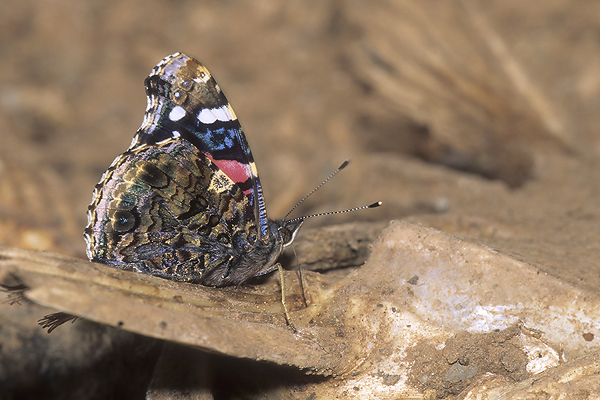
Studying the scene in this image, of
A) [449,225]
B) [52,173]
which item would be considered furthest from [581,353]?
[52,173]

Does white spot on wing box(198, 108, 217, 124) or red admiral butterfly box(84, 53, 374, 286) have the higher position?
white spot on wing box(198, 108, 217, 124)

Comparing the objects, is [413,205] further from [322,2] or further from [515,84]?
[322,2]

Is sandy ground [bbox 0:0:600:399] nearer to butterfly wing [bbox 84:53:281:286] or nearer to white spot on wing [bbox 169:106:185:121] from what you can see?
butterfly wing [bbox 84:53:281:286]

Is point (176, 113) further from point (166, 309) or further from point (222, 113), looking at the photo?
point (166, 309)

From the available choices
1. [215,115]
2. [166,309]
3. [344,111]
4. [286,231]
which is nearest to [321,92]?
[344,111]

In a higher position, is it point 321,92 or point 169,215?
point 321,92

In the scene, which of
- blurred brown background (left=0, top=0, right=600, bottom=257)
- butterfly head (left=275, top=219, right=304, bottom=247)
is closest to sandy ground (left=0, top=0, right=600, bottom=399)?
blurred brown background (left=0, top=0, right=600, bottom=257)
